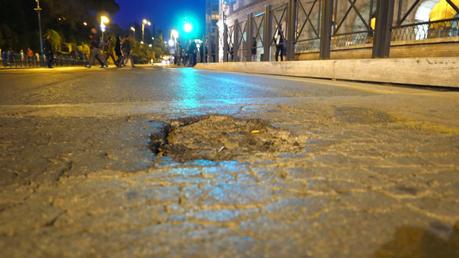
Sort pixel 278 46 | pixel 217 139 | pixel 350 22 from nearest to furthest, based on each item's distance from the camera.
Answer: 1. pixel 217 139
2. pixel 278 46
3. pixel 350 22

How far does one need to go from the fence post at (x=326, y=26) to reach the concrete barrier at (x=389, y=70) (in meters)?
0.42

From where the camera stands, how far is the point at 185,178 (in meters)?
1.49

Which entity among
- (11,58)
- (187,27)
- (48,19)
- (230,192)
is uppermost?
(48,19)

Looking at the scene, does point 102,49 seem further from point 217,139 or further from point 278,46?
point 217,139

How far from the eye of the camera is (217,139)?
7.09 feet

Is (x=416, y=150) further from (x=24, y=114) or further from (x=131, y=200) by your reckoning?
(x=24, y=114)

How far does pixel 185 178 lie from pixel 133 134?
0.88 metres

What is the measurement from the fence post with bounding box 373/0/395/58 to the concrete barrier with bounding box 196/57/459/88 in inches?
12.7

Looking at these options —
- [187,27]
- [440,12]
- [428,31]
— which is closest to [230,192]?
[428,31]

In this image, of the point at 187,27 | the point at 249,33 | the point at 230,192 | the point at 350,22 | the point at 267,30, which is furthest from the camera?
the point at 187,27

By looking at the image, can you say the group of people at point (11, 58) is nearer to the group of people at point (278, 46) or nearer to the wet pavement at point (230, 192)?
the group of people at point (278, 46)

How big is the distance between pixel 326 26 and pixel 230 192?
8.37 meters

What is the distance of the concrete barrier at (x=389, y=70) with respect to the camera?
5416 mm

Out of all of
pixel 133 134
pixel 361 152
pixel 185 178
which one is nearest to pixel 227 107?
pixel 133 134
